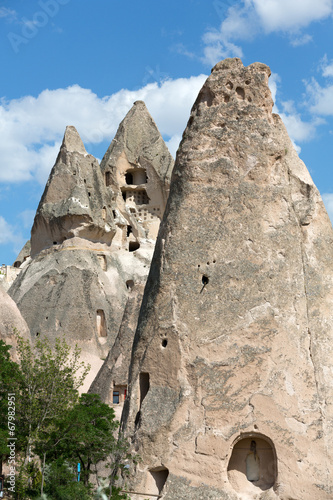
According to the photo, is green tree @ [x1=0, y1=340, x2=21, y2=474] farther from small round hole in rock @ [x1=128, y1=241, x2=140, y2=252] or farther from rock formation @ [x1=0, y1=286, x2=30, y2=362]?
small round hole in rock @ [x1=128, y1=241, x2=140, y2=252]

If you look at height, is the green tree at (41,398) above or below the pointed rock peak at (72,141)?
below

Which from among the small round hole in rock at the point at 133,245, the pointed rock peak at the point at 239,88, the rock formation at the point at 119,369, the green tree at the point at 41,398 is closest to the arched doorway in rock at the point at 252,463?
the green tree at the point at 41,398

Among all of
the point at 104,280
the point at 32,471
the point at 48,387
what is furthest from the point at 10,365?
the point at 104,280

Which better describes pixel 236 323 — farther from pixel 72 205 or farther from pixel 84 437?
pixel 72 205

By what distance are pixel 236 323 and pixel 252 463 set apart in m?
2.09

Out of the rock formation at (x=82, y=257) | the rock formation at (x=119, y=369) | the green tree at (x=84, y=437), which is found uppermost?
the rock formation at (x=82, y=257)

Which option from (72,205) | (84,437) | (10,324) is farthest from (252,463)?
(72,205)

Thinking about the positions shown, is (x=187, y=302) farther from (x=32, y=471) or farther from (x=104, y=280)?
(x=104, y=280)

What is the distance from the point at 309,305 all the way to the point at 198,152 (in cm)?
311

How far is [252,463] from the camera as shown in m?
12.1

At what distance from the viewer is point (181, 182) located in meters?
13.5

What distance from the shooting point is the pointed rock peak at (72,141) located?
32.4m

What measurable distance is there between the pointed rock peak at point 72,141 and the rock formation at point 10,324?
11.8m

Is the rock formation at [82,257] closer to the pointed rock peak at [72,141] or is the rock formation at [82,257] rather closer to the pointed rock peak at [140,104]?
the pointed rock peak at [72,141]
